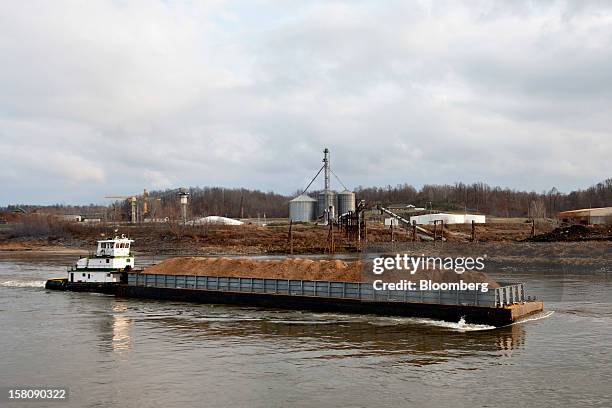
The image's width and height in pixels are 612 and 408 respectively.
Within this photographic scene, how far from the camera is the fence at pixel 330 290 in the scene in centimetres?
3064

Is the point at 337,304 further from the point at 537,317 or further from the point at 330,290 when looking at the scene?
the point at 537,317

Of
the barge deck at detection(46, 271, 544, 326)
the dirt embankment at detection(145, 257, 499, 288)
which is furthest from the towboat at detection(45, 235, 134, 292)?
the dirt embankment at detection(145, 257, 499, 288)

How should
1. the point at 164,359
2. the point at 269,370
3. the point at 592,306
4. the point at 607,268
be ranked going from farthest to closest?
1. the point at 607,268
2. the point at 592,306
3. the point at 164,359
4. the point at 269,370

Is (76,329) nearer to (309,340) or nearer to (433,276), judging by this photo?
(309,340)

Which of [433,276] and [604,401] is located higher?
[433,276]

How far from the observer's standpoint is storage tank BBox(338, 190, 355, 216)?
158m

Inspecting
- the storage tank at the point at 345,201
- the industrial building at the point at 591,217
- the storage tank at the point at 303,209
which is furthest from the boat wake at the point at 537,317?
the storage tank at the point at 303,209

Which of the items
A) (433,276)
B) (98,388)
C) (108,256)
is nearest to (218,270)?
(108,256)

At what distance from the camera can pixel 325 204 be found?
5969 inches

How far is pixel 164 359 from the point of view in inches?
912

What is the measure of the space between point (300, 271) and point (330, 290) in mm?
4563

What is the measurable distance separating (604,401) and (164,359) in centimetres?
1544

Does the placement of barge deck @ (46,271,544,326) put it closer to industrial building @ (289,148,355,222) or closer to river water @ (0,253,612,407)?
river water @ (0,253,612,407)

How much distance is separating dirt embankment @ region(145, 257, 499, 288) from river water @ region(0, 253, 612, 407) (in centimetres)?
277
